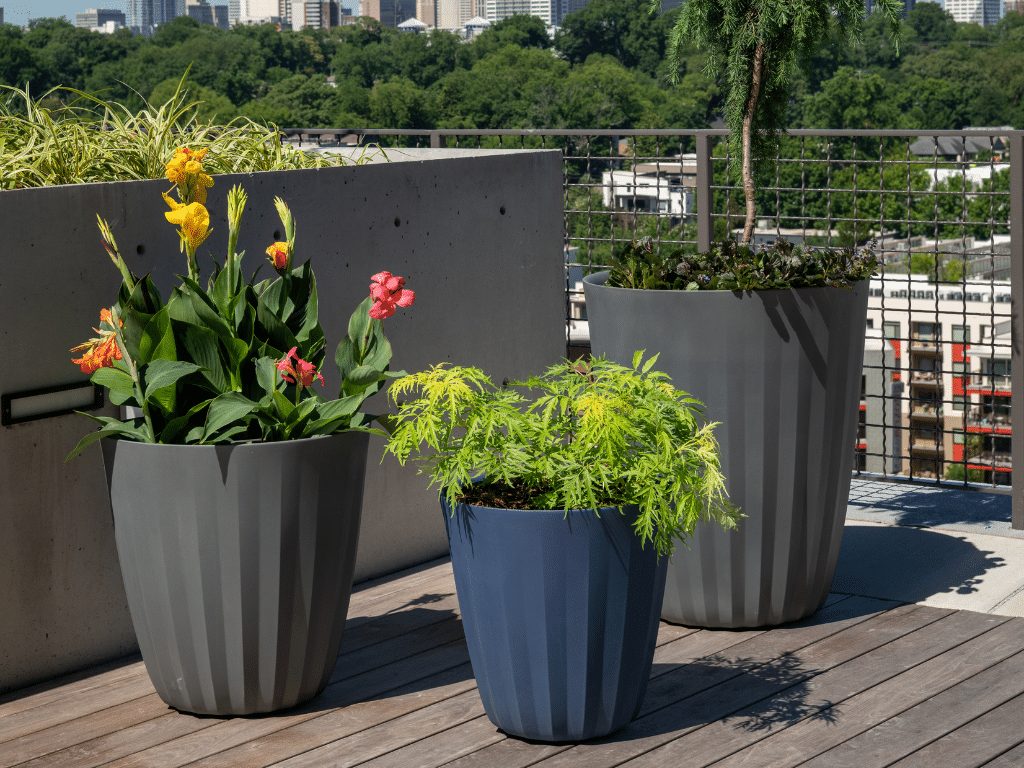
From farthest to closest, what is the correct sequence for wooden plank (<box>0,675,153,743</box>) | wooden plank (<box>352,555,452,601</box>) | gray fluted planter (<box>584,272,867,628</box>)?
1. wooden plank (<box>352,555,452,601</box>)
2. gray fluted planter (<box>584,272,867,628</box>)
3. wooden plank (<box>0,675,153,743</box>)

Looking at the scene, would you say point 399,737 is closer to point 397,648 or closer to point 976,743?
point 397,648

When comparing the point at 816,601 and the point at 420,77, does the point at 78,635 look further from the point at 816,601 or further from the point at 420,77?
the point at 420,77

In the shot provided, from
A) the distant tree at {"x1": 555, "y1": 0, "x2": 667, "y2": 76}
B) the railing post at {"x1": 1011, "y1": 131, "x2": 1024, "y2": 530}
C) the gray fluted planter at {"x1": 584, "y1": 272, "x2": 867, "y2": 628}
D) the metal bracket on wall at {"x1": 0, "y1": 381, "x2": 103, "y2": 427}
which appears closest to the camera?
the metal bracket on wall at {"x1": 0, "y1": 381, "x2": 103, "y2": 427}

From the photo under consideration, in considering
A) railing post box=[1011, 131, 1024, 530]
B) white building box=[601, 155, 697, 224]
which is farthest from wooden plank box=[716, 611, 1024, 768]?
white building box=[601, 155, 697, 224]

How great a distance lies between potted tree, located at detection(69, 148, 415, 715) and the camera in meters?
2.49

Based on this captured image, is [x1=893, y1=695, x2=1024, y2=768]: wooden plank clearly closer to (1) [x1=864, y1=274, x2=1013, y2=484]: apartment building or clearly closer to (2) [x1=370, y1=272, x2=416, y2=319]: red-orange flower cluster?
(1) [x1=864, y1=274, x2=1013, y2=484]: apartment building

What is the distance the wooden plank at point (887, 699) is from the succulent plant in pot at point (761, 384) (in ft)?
1.36

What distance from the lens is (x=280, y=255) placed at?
8.89 ft

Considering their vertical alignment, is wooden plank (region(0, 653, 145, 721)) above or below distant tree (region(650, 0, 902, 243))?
below

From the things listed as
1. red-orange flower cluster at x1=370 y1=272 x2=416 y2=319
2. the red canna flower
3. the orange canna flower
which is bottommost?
the red canna flower

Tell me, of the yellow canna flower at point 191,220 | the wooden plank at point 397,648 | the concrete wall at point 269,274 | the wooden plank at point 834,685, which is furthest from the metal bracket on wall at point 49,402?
the wooden plank at point 834,685

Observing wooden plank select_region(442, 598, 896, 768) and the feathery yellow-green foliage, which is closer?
wooden plank select_region(442, 598, 896, 768)

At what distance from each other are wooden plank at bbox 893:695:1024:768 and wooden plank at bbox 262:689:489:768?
2.90ft

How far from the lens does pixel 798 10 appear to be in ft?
10.9
